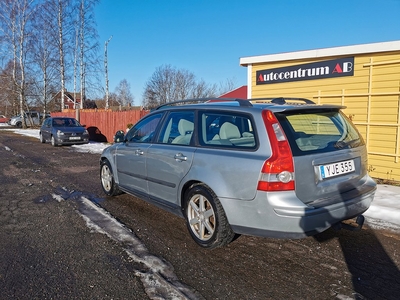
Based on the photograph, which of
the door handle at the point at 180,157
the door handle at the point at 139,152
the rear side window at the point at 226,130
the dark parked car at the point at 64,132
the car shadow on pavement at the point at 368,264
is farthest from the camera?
the dark parked car at the point at 64,132

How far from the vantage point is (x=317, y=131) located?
139 inches

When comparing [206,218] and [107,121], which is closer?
[206,218]

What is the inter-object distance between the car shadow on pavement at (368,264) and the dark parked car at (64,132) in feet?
46.9

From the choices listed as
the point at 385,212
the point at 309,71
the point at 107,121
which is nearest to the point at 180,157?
the point at 385,212

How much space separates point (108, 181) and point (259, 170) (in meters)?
3.69

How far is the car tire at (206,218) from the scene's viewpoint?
339cm

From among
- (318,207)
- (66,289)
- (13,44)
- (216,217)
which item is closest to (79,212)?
(66,289)

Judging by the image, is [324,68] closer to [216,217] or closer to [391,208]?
[391,208]

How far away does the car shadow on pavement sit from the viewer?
2.78 m

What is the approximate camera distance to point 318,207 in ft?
9.94

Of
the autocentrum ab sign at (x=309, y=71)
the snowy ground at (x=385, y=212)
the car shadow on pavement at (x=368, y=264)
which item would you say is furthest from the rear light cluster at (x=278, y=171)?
the autocentrum ab sign at (x=309, y=71)

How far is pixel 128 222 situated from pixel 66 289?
5.65 feet

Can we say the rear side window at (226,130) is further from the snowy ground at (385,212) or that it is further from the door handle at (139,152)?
the snowy ground at (385,212)

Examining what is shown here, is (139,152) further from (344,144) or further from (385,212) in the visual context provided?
(385,212)
